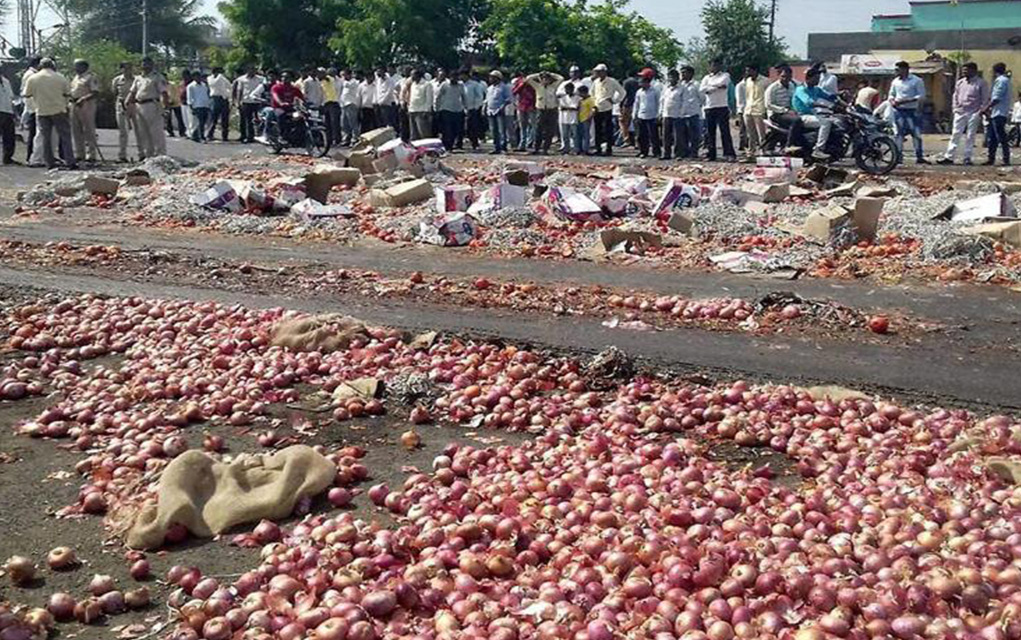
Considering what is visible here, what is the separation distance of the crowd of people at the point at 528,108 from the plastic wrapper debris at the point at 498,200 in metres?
6.39

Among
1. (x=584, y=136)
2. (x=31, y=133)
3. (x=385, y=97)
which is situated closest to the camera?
(x=31, y=133)

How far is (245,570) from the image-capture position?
407 centimetres

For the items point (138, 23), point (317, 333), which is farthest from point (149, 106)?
point (138, 23)

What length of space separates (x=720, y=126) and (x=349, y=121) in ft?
30.4

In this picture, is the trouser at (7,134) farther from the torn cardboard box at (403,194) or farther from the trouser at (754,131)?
the trouser at (754,131)

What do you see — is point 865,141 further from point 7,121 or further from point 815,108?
point 7,121

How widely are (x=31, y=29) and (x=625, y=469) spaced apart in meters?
58.9

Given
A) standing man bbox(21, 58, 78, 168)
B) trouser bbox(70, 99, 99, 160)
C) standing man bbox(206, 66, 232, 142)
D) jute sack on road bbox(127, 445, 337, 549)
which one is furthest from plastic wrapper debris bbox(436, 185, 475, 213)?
standing man bbox(206, 66, 232, 142)

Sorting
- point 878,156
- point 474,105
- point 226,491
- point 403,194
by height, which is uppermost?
point 474,105

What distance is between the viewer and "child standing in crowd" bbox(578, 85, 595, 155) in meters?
21.1

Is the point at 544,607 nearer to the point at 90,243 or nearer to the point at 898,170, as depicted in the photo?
the point at 90,243

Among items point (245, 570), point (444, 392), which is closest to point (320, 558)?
point (245, 570)

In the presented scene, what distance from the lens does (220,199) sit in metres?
13.2

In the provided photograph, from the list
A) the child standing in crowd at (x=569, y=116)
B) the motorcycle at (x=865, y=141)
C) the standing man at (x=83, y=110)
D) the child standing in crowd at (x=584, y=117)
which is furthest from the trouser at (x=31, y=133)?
the motorcycle at (x=865, y=141)
